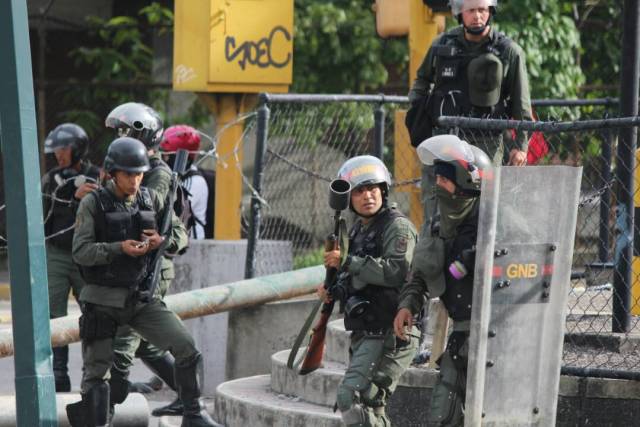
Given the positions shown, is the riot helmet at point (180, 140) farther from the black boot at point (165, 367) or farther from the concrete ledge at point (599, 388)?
the concrete ledge at point (599, 388)

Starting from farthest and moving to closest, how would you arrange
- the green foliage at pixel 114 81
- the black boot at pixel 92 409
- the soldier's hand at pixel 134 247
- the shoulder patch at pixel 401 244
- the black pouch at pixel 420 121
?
the green foliage at pixel 114 81 → the black pouch at pixel 420 121 → the black boot at pixel 92 409 → the soldier's hand at pixel 134 247 → the shoulder patch at pixel 401 244

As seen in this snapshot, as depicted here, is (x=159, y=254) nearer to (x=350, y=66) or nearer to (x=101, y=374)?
(x=101, y=374)

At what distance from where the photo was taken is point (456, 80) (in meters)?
8.01

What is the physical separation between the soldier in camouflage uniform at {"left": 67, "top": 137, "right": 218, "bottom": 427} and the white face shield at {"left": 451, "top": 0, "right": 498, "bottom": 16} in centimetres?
187

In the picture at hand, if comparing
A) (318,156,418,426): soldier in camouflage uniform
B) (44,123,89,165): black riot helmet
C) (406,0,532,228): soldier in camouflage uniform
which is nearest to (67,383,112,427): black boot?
(318,156,418,426): soldier in camouflage uniform

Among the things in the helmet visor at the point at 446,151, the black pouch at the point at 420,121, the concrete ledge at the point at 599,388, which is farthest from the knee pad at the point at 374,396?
the black pouch at the point at 420,121

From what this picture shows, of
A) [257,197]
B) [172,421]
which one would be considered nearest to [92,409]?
[172,421]

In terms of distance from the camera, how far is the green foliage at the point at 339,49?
14867mm

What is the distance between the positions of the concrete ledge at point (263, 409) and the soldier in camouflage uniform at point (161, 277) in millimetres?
353

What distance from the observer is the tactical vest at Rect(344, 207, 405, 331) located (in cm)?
696

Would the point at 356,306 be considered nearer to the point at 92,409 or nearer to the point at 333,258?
the point at 333,258

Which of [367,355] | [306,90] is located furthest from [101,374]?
[306,90]

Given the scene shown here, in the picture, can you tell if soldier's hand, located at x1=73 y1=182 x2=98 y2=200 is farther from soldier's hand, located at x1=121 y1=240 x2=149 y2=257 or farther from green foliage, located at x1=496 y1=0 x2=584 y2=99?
green foliage, located at x1=496 y1=0 x2=584 y2=99

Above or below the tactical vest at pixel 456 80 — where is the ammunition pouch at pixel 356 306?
below
